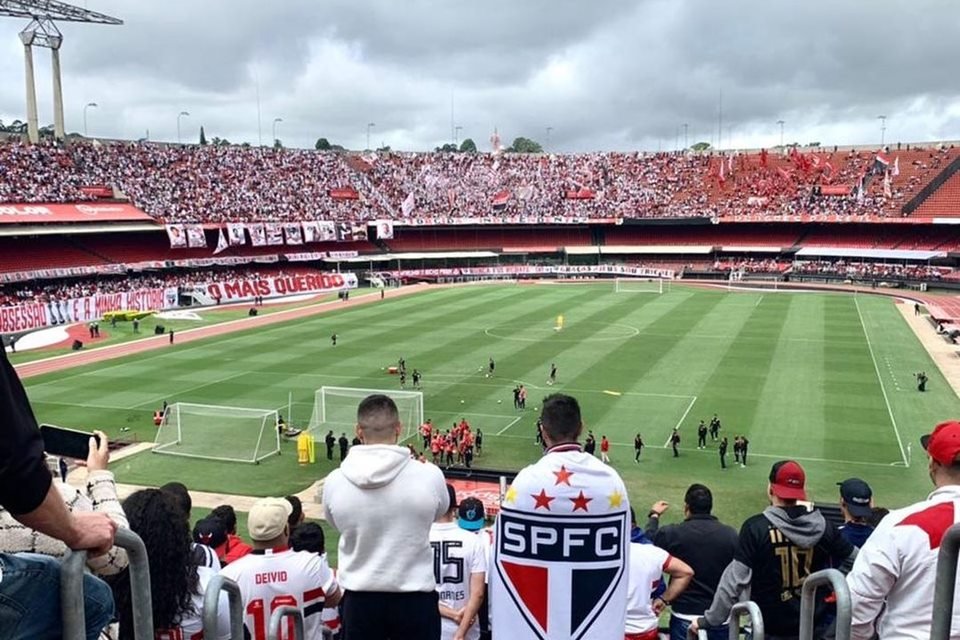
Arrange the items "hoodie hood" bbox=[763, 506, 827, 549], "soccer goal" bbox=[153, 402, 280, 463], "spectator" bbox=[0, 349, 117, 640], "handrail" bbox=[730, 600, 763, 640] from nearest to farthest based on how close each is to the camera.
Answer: "spectator" bbox=[0, 349, 117, 640]
"handrail" bbox=[730, 600, 763, 640]
"hoodie hood" bbox=[763, 506, 827, 549]
"soccer goal" bbox=[153, 402, 280, 463]

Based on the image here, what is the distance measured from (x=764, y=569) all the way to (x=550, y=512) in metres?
2.27

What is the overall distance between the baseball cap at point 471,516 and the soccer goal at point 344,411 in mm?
21724

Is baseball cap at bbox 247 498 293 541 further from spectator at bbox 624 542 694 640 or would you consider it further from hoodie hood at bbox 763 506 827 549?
hoodie hood at bbox 763 506 827 549

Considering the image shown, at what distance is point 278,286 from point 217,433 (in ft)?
152

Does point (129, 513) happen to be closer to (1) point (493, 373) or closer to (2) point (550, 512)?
(2) point (550, 512)

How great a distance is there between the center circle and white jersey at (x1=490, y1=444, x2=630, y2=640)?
43.3 meters


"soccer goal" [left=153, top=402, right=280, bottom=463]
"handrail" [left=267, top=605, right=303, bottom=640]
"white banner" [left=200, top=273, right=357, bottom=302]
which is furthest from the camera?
"white banner" [left=200, top=273, right=357, bottom=302]

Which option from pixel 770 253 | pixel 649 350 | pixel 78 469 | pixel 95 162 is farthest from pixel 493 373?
pixel 770 253

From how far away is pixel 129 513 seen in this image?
481cm

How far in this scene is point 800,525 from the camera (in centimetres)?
564

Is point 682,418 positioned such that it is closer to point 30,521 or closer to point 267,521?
point 267,521

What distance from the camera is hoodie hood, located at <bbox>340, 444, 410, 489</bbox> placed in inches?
191

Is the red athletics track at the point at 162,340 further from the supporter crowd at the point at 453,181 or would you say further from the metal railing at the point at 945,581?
the metal railing at the point at 945,581

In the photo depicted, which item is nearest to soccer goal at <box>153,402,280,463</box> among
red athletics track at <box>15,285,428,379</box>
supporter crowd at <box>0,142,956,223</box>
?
red athletics track at <box>15,285,428,379</box>
